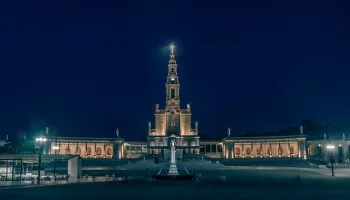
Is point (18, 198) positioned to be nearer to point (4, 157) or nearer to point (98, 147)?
point (4, 157)

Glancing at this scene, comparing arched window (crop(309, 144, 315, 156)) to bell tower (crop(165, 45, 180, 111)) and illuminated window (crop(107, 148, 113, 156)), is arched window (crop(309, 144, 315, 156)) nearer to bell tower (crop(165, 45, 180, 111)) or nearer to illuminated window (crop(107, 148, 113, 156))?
bell tower (crop(165, 45, 180, 111))

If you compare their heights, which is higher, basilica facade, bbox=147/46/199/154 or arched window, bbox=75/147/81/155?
basilica facade, bbox=147/46/199/154

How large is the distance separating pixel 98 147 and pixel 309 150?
196 feet

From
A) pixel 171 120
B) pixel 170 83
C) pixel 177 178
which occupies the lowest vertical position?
pixel 177 178

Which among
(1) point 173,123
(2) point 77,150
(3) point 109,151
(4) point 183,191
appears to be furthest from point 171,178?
(1) point 173,123

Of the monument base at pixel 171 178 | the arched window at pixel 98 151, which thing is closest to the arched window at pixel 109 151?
the arched window at pixel 98 151

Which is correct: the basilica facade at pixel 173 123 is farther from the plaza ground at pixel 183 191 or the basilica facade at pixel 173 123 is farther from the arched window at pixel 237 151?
the plaza ground at pixel 183 191

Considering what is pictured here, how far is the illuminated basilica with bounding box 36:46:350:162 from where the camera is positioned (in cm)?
10088

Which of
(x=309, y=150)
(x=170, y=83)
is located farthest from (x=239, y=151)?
(x=170, y=83)

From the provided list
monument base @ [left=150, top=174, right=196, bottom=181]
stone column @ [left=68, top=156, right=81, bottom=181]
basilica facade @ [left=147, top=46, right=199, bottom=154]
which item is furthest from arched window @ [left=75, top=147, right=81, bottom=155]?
monument base @ [left=150, top=174, right=196, bottom=181]

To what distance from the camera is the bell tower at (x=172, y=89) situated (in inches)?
4798

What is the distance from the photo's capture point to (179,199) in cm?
2369

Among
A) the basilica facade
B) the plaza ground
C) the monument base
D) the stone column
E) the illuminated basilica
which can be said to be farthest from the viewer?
the basilica facade

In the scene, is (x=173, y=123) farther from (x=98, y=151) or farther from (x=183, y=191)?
(x=183, y=191)
